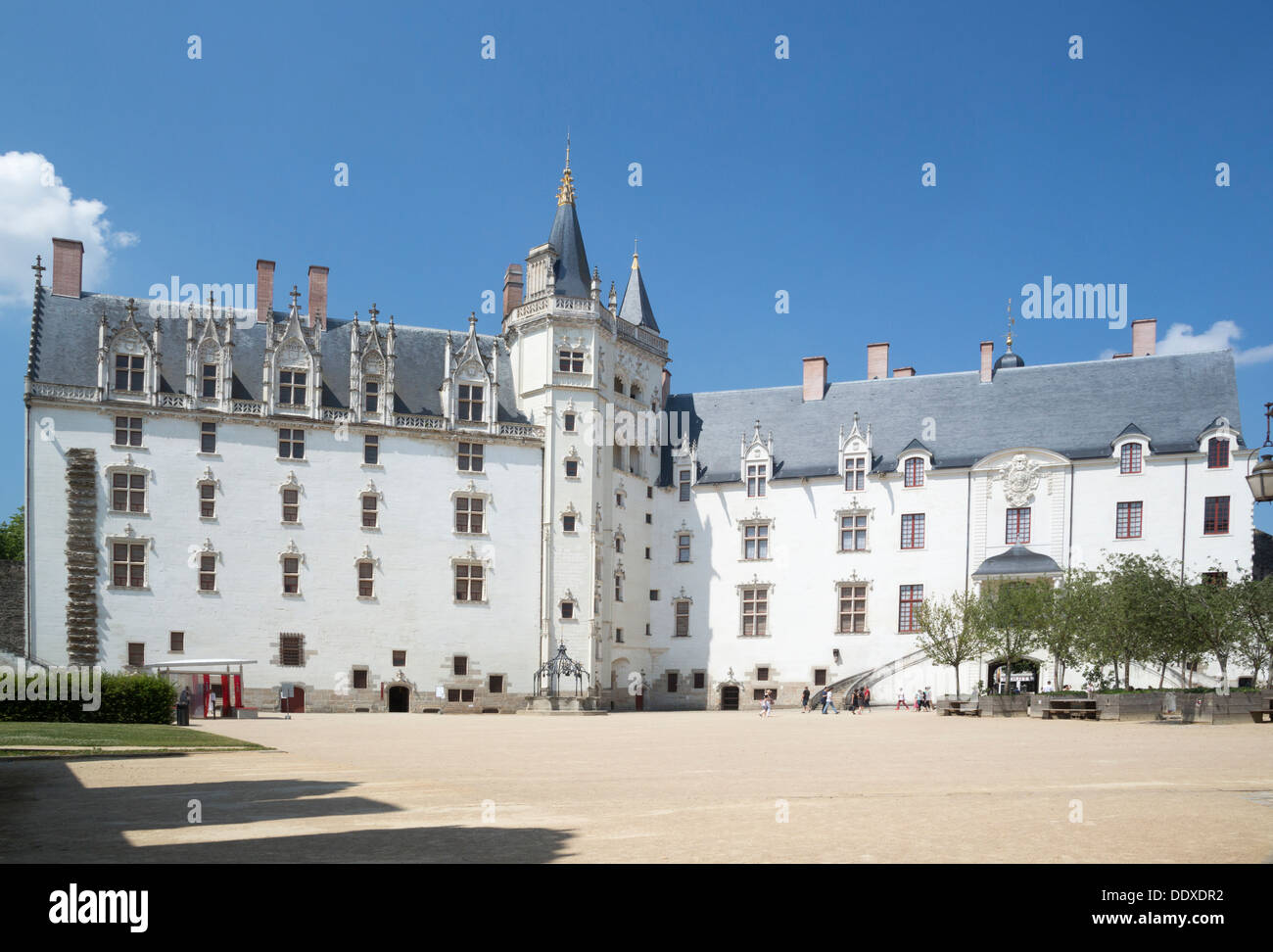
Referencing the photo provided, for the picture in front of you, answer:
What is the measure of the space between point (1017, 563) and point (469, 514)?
25293mm

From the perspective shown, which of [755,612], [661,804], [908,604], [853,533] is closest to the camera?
[661,804]

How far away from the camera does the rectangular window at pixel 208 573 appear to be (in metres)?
49.2

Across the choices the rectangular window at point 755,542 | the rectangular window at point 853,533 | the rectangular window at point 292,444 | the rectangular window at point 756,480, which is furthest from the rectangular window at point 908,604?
the rectangular window at point 292,444

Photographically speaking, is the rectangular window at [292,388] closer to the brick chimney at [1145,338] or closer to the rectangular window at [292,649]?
the rectangular window at [292,649]

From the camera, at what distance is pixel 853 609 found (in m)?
55.0

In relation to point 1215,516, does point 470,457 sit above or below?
above

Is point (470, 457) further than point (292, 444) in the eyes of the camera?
Yes

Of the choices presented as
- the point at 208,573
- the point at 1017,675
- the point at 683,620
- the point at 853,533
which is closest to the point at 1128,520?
the point at 1017,675

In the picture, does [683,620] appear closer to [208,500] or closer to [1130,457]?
[1130,457]

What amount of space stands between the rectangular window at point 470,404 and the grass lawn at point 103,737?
95.0ft

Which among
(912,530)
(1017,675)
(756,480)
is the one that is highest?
(756,480)
